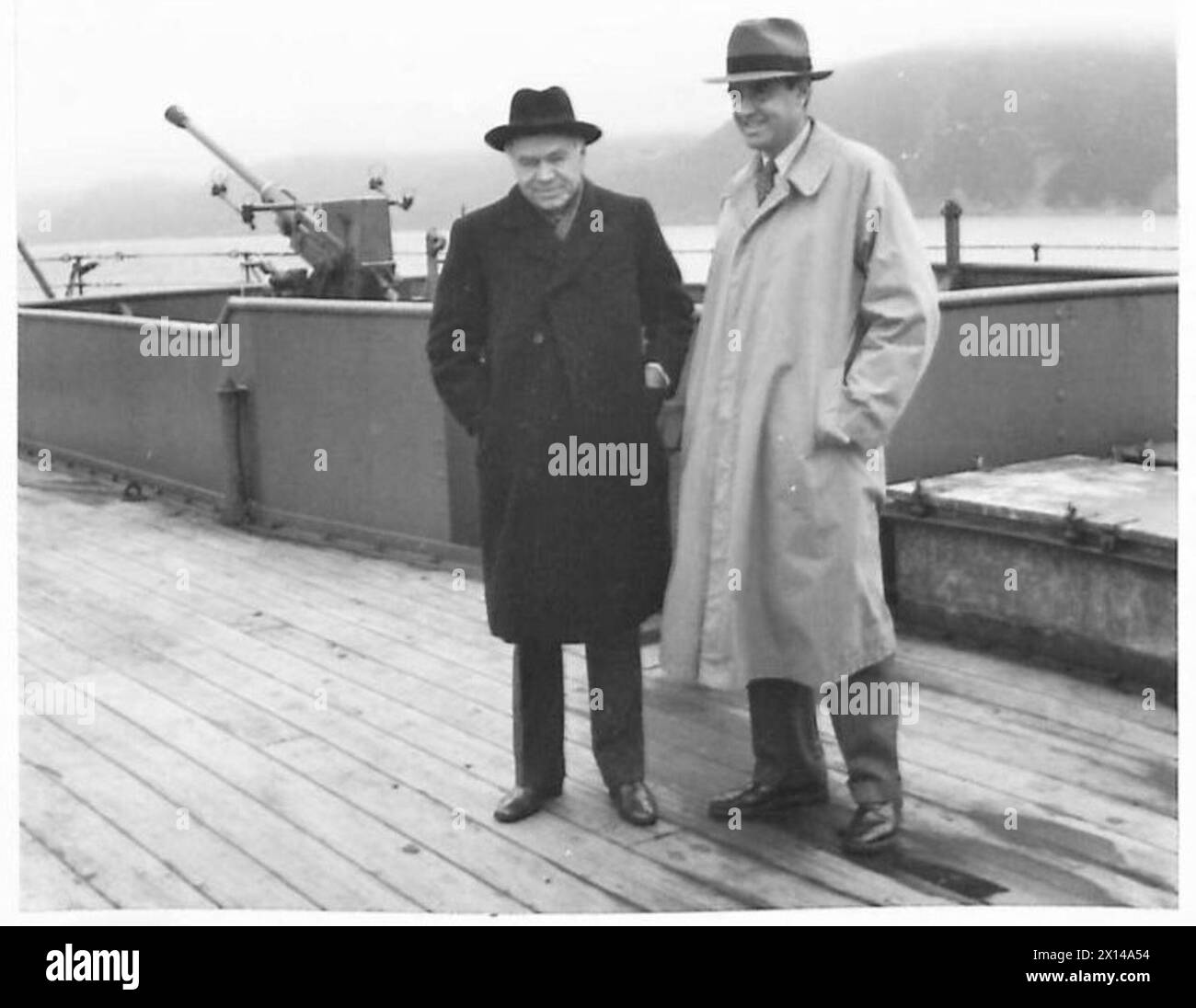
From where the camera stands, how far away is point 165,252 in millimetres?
9586

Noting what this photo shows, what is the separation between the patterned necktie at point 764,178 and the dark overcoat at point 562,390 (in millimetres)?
334

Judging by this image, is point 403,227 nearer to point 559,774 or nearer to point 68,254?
point 68,254

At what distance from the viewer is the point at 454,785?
14.7 ft

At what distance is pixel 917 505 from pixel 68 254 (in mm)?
9836

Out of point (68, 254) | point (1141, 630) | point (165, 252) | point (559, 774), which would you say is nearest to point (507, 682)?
point (559, 774)

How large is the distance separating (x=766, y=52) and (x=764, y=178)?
303 mm

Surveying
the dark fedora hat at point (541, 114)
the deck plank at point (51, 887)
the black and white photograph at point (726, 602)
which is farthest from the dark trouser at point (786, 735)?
the deck plank at point (51, 887)

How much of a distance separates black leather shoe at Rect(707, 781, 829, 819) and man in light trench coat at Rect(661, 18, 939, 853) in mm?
283

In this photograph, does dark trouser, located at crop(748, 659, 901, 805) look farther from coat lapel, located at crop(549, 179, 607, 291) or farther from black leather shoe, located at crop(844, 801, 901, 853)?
coat lapel, located at crop(549, 179, 607, 291)

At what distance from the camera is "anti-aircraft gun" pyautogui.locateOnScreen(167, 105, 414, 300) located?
11977 millimetres

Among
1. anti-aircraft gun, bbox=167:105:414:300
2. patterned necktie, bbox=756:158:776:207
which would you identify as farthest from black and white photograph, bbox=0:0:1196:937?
anti-aircraft gun, bbox=167:105:414:300

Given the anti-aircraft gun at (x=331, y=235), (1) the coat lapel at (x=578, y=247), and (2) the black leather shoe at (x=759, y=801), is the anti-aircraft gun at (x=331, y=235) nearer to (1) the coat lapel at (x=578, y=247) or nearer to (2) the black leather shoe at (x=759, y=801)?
(1) the coat lapel at (x=578, y=247)

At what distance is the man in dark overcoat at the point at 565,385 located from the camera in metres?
3.99
